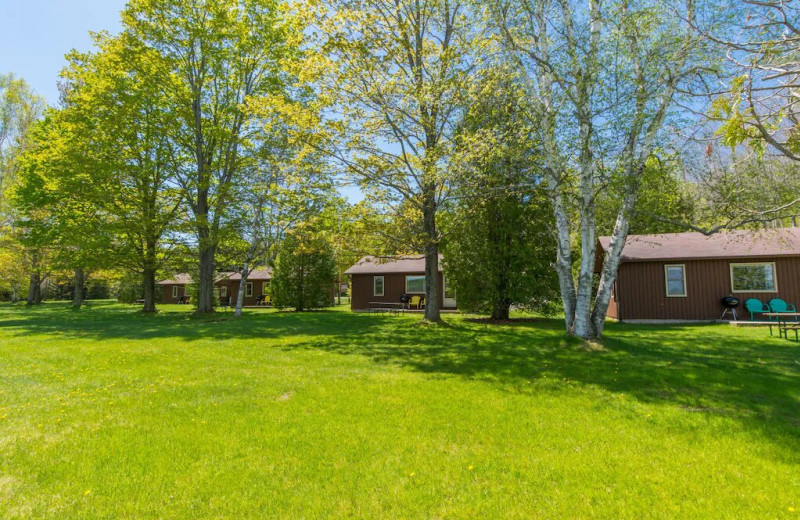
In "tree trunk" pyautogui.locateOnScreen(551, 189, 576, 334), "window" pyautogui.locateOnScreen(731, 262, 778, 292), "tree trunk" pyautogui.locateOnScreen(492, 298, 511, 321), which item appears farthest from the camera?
→ "tree trunk" pyautogui.locateOnScreen(492, 298, 511, 321)

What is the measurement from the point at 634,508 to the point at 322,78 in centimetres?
1299

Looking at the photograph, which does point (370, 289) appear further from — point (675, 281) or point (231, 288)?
point (231, 288)

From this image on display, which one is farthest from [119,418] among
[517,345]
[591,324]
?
[591,324]

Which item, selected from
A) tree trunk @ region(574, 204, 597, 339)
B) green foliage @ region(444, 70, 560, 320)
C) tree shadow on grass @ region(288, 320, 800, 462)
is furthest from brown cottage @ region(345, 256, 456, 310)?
tree trunk @ region(574, 204, 597, 339)

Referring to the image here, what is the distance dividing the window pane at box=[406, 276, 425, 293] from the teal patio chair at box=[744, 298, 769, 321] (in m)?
15.5

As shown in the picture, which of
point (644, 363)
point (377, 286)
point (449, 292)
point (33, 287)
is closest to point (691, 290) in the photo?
point (449, 292)

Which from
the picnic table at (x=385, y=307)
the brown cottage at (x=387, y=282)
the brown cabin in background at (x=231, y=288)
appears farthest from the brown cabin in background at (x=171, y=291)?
the picnic table at (x=385, y=307)

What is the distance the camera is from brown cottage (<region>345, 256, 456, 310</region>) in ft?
82.0

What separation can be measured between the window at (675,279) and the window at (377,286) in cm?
1561

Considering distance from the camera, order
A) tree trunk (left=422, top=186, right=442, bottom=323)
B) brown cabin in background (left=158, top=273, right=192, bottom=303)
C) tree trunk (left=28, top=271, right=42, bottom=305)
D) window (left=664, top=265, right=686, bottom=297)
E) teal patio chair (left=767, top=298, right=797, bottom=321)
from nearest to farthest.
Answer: tree trunk (left=422, top=186, right=442, bottom=323) → teal patio chair (left=767, top=298, right=797, bottom=321) → window (left=664, top=265, right=686, bottom=297) → tree trunk (left=28, top=271, right=42, bottom=305) → brown cabin in background (left=158, top=273, right=192, bottom=303)

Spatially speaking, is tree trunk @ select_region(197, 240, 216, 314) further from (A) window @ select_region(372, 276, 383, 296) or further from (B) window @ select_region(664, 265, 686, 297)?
(B) window @ select_region(664, 265, 686, 297)

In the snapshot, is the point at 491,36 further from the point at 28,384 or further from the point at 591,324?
the point at 28,384

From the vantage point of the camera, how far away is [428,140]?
13992 mm

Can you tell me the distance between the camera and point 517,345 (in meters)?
10.1
